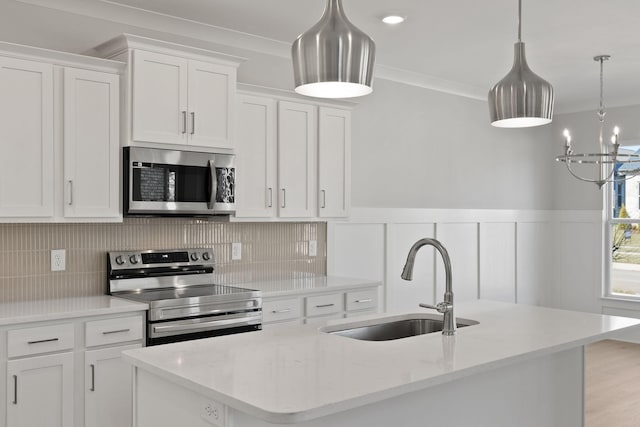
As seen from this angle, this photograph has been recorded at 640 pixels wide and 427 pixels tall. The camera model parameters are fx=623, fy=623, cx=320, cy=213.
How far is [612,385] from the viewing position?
518 cm

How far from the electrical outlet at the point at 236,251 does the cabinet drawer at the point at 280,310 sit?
1.98 ft

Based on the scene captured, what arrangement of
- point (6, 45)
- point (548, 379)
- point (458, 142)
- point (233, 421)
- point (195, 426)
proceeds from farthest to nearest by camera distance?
point (458, 142), point (6, 45), point (548, 379), point (195, 426), point (233, 421)

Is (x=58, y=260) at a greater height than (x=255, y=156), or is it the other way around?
(x=255, y=156)

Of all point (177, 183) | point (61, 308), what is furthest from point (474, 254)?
point (61, 308)

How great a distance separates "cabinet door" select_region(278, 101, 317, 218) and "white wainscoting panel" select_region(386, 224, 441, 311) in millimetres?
Answer: 1261

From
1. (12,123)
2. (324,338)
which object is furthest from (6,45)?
(324,338)

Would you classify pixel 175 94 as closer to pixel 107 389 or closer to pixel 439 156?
pixel 107 389

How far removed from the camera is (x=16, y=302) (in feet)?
11.3

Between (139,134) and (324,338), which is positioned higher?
(139,134)

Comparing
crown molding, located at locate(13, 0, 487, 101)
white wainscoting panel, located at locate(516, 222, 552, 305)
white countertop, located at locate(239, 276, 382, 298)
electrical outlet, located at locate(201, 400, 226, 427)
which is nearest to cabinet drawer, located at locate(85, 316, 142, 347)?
white countertop, located at locate(239, 276, 382, 298)

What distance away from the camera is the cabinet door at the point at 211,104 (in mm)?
3820

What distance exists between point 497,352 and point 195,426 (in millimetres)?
1107

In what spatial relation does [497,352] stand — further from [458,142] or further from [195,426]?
[458,142]

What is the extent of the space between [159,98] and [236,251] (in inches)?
51.6
